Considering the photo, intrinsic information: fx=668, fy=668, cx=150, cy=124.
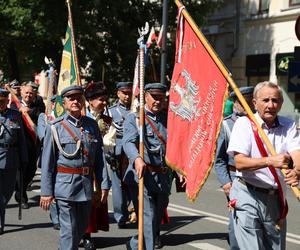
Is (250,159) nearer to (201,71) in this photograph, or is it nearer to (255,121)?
(255,121)

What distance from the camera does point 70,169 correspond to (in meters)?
6.23

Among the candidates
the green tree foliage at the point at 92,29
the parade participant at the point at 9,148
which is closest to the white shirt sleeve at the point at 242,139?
the parade participant at the point at 9,148

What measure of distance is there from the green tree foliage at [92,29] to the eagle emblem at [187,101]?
57.0 feet

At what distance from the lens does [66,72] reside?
8.65 m

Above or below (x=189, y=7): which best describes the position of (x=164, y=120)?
below

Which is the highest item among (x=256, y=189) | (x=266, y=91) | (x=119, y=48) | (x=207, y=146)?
(x=119, y=48)

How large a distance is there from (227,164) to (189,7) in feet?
60.7

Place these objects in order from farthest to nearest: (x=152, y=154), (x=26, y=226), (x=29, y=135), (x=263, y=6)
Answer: (x=263, y=6) < (x=29, y=135) < (x=26, y=226) < (x=152, y=154)

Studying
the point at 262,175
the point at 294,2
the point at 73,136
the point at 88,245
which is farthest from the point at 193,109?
the point at 294,2

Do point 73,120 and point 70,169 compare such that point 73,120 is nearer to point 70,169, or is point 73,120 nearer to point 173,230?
point 70,169

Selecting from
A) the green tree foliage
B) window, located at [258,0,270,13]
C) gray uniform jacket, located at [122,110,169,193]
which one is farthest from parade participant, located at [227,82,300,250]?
window, located at [258,0,270,13]

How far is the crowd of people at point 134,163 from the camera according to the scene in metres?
4.70

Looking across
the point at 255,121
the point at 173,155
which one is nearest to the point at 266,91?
the point at 255,121

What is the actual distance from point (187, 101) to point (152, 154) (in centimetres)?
145
